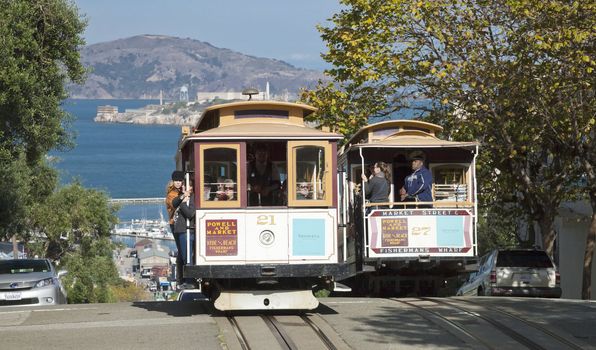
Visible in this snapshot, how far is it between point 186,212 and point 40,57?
780 centimetres

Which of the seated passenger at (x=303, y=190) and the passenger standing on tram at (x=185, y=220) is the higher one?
the seated passenger at (x=303, y=190)

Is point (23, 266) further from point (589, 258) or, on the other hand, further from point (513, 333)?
point (589, 258)

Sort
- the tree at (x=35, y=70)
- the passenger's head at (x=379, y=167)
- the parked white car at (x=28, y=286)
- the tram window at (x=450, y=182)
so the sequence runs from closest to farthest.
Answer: the passenger's head at (x=379, y=167)
the tram window at (x=450, y=182)
the parked white car at (x=28, y=286)
the tree at (x=35, y=70)

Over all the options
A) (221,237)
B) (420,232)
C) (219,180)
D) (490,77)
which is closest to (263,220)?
(221,237)

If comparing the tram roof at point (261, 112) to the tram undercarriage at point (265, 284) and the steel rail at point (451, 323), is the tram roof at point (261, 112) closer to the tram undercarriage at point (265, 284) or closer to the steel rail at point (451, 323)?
the tram undercarriage at point (265, 284)

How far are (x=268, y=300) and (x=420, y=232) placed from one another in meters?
3.81

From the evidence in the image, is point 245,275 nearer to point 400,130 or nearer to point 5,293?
point 400,130

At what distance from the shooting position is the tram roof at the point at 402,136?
1984 centimetres

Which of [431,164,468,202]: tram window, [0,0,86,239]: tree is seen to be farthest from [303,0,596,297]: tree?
[0,0,86,239]: tree

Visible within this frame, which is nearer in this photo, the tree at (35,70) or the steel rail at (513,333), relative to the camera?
the steel rail at (513,333)

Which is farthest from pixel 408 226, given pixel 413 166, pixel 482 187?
pixel 482 187

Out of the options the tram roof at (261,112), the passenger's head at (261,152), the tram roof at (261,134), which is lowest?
the passenger's head at (261,152)

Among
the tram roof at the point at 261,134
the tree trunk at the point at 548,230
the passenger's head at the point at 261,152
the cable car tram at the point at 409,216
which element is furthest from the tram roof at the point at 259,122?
the tree trunk at the point at 548,230

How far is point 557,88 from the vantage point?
24875 mm
